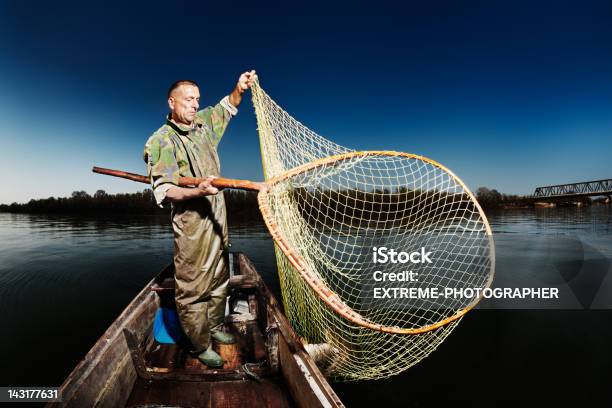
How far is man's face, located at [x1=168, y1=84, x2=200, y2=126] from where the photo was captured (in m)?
2.22

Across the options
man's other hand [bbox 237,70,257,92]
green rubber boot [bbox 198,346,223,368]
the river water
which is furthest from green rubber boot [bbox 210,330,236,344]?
man's other hand [bbox 237,70,257,92]

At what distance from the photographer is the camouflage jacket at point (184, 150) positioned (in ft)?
6.54

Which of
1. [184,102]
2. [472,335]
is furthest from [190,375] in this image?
[472,335]

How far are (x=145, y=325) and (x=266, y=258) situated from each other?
9.59 metres

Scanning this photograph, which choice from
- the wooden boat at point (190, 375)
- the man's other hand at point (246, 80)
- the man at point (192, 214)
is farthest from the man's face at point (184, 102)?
the wooden boat at point (190, 375)

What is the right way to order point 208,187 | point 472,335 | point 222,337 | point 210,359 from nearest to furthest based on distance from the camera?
point 208,187 → point 210,359 → point 222,337 → point 472,335

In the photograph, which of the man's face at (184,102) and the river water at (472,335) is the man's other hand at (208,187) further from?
the river water at (472,335)

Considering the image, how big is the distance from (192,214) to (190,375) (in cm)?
131

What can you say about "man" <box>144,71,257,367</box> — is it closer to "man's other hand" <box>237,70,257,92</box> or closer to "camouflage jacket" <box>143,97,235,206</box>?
"camouflage jacket" <box>143,97,235,206</box>

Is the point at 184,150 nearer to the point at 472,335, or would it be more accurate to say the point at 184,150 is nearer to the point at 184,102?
the point at 184,102

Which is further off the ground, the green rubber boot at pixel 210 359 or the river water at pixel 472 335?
the green rubber boot at pixel 210 359

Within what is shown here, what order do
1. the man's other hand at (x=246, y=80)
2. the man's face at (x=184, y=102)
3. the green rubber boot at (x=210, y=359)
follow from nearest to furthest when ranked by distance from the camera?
the man's face at (x=184, y=102) < the green rubber boot at (x=210, y=359) < the man's other hand at (x=246, y=80)

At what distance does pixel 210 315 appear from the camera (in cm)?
254

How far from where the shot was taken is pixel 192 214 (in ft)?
7.16
